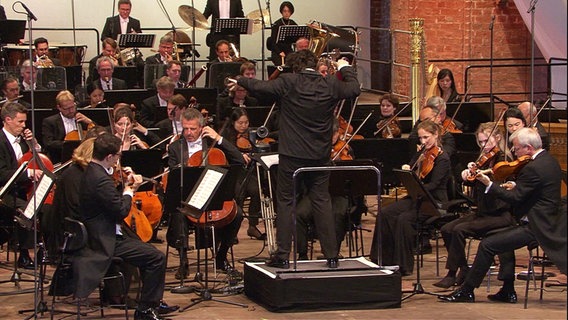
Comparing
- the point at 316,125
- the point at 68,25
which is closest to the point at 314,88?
the point at 316,125

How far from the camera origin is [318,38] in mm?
12469

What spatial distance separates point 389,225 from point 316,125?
138 centimetres

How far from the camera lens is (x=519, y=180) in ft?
24.2

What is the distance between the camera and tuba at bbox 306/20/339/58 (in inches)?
487

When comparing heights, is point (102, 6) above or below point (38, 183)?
above

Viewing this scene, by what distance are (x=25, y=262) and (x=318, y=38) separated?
4821mm

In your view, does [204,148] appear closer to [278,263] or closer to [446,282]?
[278,263]

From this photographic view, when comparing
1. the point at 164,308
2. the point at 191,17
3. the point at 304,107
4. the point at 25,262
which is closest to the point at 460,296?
the point at 304,107

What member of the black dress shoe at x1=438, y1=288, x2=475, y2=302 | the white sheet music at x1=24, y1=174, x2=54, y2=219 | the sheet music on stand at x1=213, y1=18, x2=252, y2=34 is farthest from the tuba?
the white sheet music at x1=24, y1=174, x2=54, y2=219

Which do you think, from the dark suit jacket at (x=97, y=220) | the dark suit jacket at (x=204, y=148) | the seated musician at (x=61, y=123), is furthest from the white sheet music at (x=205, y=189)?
the seated musician at (x=61, y=123)

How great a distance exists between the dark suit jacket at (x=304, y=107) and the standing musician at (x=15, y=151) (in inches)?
78.3

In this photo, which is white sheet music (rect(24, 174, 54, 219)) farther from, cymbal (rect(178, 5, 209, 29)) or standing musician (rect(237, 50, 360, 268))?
cymbal (rect(178, 5, 209, 29))

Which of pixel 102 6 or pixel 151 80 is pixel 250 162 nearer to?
pixel 151 80

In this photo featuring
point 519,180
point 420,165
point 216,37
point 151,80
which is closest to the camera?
point 519,180
